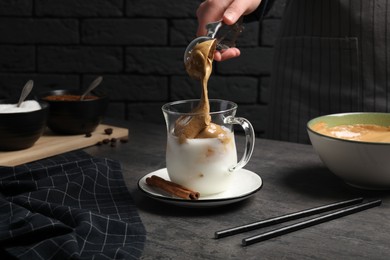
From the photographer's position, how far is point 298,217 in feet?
3.05

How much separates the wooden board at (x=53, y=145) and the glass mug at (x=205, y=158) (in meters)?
0.40

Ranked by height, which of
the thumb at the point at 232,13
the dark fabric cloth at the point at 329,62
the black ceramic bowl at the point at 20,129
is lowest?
the black ceramic bowl at the point at 20,129

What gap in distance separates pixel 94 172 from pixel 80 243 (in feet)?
0.86

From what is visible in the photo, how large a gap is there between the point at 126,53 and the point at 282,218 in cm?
143

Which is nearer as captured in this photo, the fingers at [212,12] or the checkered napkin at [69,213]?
the checkered napkin at [69,213]

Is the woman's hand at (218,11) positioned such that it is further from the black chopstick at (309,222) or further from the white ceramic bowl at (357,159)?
the black chopstick at (309,222)

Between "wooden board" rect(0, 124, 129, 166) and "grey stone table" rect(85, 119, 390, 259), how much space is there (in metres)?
0.11

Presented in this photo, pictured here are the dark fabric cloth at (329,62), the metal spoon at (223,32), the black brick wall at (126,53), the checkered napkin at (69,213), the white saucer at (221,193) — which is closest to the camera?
the checkered napkin at (69,213)

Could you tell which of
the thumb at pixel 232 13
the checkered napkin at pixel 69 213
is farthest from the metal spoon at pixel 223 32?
the checkered napkin at pixel 69 213

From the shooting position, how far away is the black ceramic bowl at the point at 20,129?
1271 mm

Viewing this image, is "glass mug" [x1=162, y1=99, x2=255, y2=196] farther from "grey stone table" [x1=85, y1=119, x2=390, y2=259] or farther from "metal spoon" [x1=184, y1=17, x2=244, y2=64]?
"metal spoon" [x1=184, y1=17, x2=244, y2=64]

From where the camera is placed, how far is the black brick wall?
2.18m

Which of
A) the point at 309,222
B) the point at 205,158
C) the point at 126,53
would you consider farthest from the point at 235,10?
the point at 126,53

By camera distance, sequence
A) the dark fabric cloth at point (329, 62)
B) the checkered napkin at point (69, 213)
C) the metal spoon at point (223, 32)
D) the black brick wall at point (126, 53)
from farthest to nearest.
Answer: the black brick wall at point (126, 53) < the dark fabric cloth at point (329, 62) < the metal spoon at point (223, 32) < the checkered napkin at point (69, 213)
